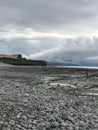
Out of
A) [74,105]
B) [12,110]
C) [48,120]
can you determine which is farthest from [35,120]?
[74,105]

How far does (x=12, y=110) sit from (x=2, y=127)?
2892 millimetres

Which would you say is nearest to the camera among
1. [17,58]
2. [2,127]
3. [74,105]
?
[2,127]

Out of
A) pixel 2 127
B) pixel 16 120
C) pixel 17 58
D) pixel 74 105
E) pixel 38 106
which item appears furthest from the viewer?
pixel 17 58

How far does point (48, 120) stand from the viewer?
16172mm

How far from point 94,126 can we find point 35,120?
2.95m

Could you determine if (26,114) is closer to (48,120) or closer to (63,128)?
(48,120)

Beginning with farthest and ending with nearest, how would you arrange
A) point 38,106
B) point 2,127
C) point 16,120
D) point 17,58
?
point 17,58, point 38,106, point 16,120, point 2,127

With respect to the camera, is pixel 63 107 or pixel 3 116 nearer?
pixel 3 116

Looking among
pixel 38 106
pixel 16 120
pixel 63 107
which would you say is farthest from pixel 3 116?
pixel 63 107

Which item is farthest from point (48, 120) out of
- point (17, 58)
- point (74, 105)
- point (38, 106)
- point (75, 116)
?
point (17, 58)

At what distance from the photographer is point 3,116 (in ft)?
52.2

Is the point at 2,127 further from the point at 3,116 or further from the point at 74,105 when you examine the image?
the point at 74,105

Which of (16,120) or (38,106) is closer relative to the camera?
(16,120)

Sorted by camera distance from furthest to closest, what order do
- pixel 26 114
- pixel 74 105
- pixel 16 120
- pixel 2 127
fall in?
1. pixel 74 105
2. pixel 26 114
3. pixel 16 120
4. pixel 2 127
